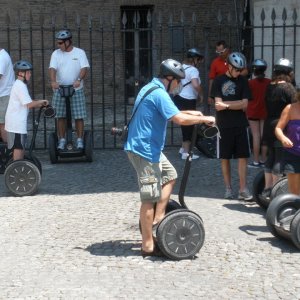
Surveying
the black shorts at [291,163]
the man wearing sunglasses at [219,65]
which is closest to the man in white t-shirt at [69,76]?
the man wearing sunglasses at [219,65]

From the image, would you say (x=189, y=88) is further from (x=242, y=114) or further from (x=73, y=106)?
(x=242, y=114)

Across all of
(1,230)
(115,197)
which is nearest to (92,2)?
(115,197)

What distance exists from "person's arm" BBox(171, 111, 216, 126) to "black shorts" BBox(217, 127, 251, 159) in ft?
8.69

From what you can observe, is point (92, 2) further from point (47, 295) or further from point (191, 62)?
point (47, 295)

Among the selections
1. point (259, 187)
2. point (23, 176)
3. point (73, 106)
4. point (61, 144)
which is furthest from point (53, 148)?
point (259, 187)

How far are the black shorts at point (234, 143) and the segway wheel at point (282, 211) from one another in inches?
75.1

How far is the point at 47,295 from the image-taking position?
6.42 m

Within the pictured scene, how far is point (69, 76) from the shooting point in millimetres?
12438

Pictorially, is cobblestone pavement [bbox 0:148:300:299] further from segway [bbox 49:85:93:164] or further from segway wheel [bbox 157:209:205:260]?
segway [bbox 49:85:93:164]

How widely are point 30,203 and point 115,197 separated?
1021mm

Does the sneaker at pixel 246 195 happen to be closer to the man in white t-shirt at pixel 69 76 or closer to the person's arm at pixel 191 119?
the person's arm at pixel 191 119

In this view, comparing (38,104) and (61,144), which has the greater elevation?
(38,104)

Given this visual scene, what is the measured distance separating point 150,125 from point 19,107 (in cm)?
345

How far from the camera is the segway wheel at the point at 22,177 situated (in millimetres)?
10102
